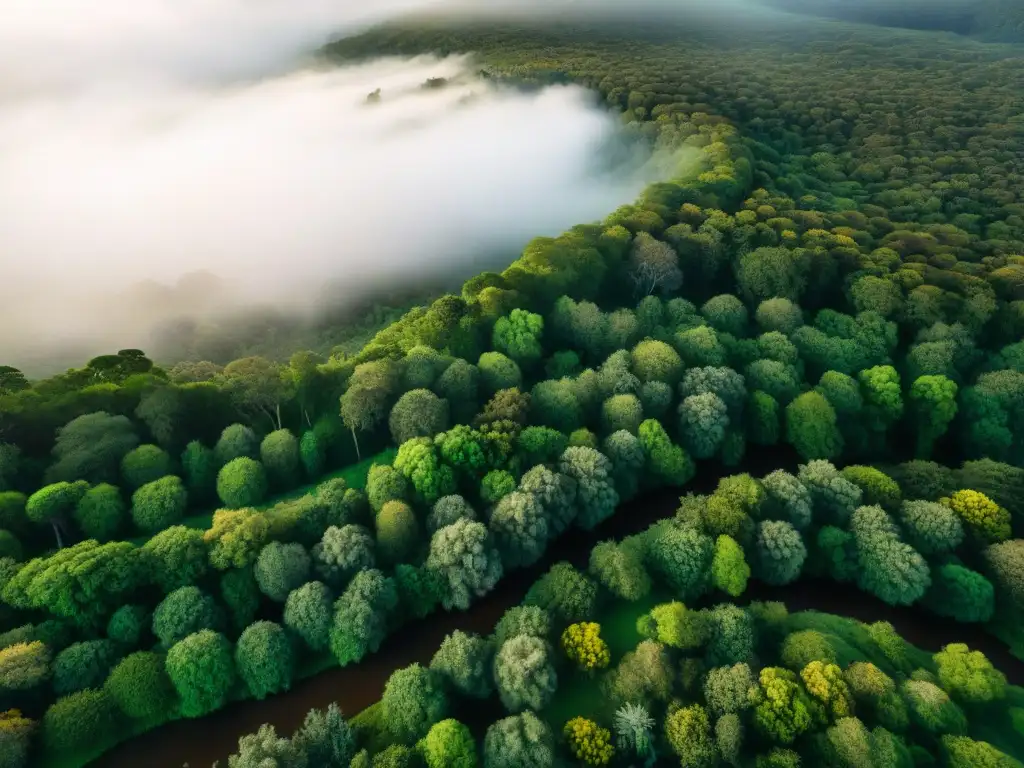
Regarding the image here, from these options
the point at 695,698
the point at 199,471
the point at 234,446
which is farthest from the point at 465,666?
the point at 199,471

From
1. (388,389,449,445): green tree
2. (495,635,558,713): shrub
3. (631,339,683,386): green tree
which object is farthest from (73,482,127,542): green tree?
(631,339,683,386): green tree

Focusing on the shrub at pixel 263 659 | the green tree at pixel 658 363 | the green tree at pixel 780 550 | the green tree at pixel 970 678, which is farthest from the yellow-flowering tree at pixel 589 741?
the green tree at pixel 658 363

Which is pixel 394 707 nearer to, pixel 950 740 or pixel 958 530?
pixel 950 740

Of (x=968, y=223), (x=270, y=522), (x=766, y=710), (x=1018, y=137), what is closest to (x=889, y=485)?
(x=766, y=710)

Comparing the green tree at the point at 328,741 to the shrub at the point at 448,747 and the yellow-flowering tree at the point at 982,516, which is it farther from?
the yellow-flowering tree at the point at 982,516

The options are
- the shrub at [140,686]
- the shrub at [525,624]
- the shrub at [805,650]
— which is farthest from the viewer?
the shrub at [525,624]

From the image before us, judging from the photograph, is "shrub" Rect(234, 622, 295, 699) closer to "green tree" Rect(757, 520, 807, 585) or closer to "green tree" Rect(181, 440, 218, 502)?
"green tree" Rect(181, 440, 218, 502)

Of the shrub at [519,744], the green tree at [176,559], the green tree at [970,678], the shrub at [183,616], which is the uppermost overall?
the green tree at [176,559]

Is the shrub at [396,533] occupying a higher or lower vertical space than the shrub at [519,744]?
higher
